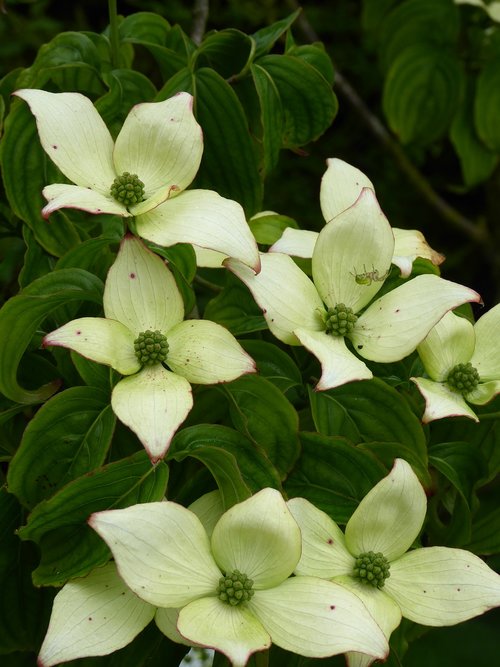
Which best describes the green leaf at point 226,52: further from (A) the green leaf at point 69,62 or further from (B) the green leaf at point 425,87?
(B) the green leaf at point 425,87

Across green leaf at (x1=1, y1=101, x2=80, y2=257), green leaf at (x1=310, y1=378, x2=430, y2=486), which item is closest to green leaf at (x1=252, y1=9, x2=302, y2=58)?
green leaf at (x1=1, y1=101, x2=80, y2=257)

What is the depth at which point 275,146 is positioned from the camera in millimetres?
844

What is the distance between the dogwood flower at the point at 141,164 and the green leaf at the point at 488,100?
771 millimetres

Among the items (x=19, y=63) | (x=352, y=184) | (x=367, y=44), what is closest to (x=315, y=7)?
(x=367, y=44)

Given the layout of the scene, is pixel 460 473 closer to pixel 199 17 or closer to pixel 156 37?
pixel 156 37

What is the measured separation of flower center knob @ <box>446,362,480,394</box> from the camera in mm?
704

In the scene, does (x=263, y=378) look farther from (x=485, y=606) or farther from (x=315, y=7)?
(x=315, y=7)

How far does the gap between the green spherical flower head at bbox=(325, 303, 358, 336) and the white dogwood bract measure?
148 millimetres

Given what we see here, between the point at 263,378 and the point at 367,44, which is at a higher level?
the point at 263,378

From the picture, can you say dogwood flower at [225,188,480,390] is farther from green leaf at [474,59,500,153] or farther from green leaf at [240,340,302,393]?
green leaf at [474,59,500,153]

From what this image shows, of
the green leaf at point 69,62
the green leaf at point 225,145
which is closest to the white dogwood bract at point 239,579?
the green leaf at point 225,145

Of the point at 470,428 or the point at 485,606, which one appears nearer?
the point at 485,606

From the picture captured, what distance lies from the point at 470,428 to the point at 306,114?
1.11 feet

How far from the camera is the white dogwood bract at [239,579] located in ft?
1.82
